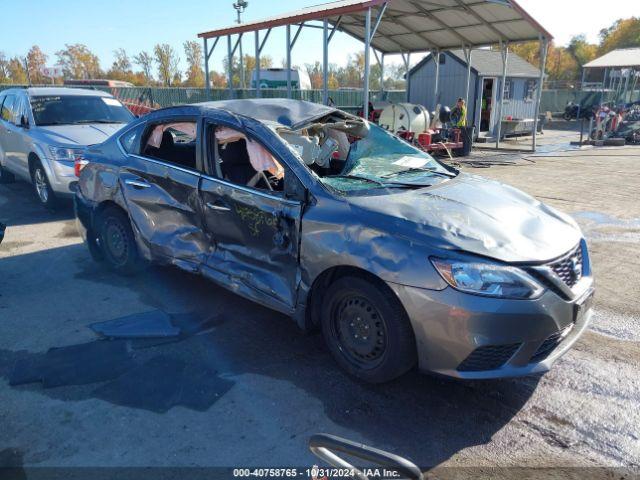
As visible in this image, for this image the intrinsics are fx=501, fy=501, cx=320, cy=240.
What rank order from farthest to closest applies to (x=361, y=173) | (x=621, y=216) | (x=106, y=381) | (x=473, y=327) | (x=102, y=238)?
1. (x=621, y=216)
2. (x=102, y=238)
3. (x=361, y=173)
4. (x=106, y=381)
5. (x=473, y=327)

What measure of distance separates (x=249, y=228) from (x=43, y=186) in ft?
18.6

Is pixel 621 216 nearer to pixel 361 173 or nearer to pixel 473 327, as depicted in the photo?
pixel 361 173

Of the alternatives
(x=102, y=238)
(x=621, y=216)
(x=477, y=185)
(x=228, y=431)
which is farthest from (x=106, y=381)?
(x=621, y=216)

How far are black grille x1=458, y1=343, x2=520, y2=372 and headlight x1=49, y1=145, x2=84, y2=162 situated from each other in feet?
22.0

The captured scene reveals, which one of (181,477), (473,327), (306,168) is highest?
(306,168)

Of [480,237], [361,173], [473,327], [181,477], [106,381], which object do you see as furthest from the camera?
[361,173]

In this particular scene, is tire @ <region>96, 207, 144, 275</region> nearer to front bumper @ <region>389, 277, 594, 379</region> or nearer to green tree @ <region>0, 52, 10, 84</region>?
front bumper @ <region>389, 277, 594, 379</region>

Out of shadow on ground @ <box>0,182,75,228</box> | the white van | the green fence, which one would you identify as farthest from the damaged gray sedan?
the white van

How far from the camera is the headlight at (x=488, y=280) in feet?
9.05

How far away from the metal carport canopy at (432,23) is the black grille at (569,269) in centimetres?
1008

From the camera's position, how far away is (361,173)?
3900mm

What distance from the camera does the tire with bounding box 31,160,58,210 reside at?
7695mm

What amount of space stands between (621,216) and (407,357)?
6.51 meters

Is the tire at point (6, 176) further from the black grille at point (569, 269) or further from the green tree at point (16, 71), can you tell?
the green tree at point (16, 71)
